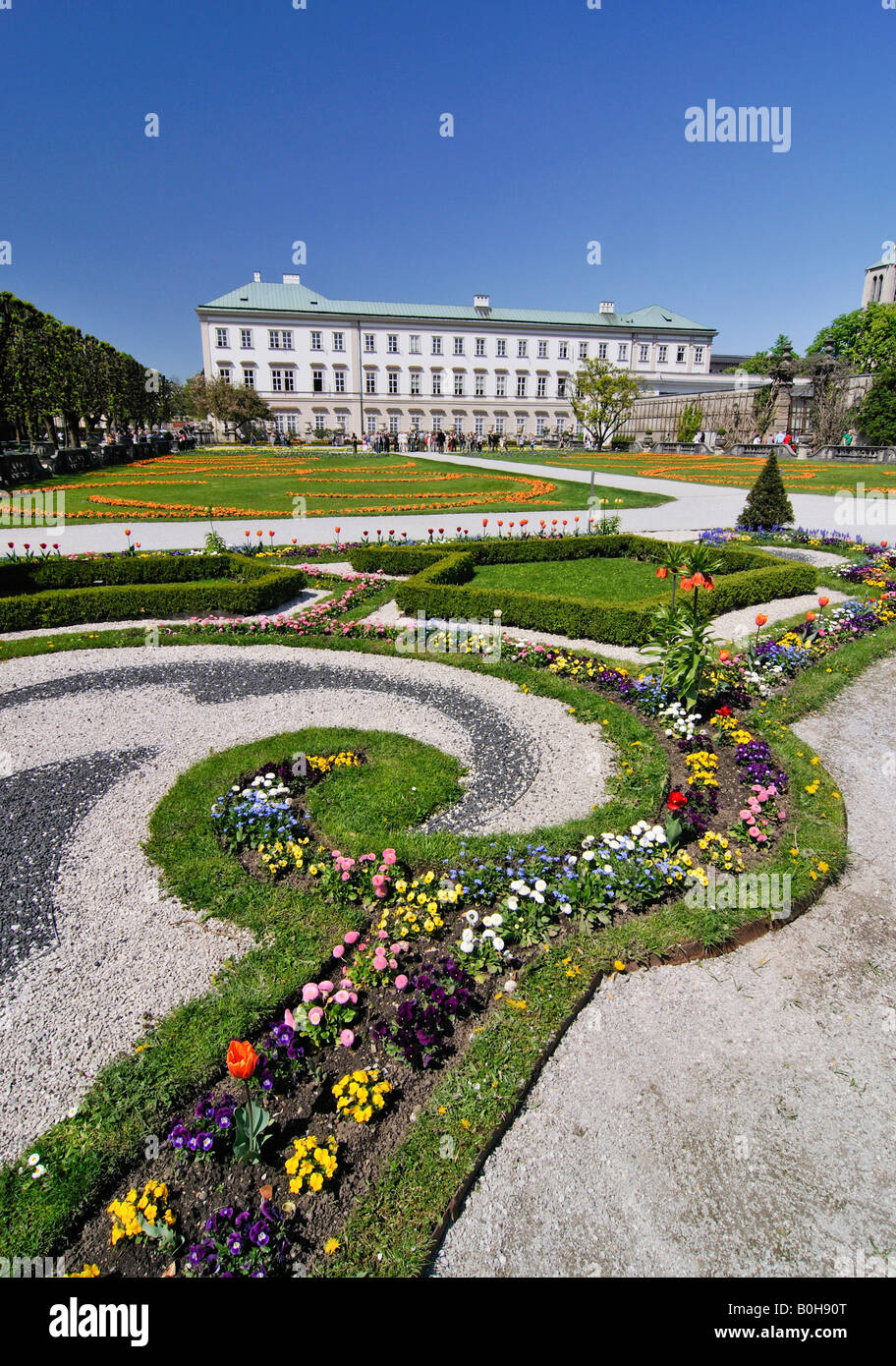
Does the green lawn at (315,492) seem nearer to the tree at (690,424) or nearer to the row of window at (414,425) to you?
the tree at (690,424)

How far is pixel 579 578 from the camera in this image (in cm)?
1095

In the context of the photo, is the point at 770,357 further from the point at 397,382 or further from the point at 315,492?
the point at 315,492

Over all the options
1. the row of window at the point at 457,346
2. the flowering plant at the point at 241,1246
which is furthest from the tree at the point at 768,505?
the row of window at the point at 457,346

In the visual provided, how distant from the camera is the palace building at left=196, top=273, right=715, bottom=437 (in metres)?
60.9

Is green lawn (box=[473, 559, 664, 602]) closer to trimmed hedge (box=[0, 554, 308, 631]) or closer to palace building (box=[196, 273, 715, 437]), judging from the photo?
trimmed hedge (box=[0, 554, 308, 631])

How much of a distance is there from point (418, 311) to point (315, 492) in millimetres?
52422

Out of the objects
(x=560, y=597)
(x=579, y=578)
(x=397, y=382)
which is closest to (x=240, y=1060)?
(x=560, y=597)

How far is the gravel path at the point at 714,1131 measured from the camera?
2314 mm

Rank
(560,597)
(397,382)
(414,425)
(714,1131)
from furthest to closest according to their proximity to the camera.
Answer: (414,425), (397,382), (560,597), (714,1131)

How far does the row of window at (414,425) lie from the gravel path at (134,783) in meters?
55.4

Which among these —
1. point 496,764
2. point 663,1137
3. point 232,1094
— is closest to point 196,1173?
point 232,1094

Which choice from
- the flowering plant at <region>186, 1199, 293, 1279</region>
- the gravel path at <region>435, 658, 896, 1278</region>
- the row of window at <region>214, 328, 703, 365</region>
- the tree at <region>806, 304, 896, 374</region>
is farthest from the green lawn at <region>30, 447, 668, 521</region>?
the row of window at <region>214, 328, 703, 365</region>

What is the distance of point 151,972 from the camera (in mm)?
3424

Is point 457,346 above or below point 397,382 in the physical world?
above
